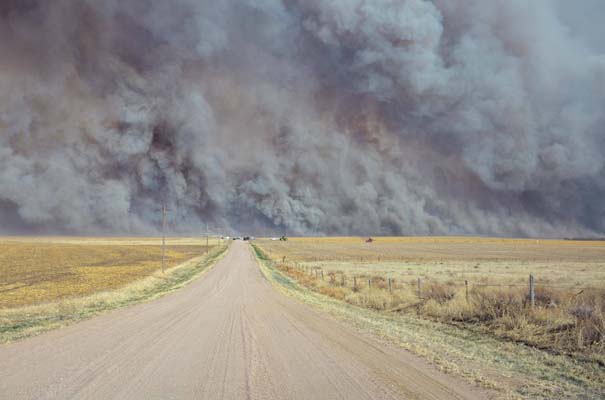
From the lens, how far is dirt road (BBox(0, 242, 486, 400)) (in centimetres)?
646

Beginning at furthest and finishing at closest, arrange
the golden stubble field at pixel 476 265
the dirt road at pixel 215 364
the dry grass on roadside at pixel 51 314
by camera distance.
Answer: the golden stubble field at pixel 476 265 < the dry grass on roadside at pixel 51 314 < the dirt road at pixel 215 364

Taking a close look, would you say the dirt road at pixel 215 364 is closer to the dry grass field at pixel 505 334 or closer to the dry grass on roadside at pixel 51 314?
the dry grass field at pixel 505 334

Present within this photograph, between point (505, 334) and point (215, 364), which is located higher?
point (215, 364)

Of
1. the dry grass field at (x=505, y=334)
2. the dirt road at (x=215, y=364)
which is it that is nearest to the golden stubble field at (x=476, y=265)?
the dry grass field at (x=505, y=334)

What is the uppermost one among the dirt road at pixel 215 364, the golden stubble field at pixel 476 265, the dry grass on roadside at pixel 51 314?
the dirt road at pixel 215 364

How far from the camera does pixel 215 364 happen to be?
8078 mm

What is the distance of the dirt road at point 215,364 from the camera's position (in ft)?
21.2

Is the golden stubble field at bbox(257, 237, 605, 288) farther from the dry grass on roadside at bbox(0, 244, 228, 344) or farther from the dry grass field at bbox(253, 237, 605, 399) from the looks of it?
the dry grass on roadside at bbox(0, 244, 228, 344)

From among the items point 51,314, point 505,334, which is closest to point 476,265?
point 505,334

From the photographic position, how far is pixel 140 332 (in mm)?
11750

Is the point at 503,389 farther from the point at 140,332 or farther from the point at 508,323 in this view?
the point at 140,332

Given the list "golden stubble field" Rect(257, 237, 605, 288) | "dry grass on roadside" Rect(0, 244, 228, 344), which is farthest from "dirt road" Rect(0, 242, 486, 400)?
"golden stubble field" Rect(257, 237, 605, 288)

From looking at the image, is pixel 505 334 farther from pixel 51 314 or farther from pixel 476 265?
pixel 476 265

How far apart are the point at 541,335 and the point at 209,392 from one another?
8767 millimetres
